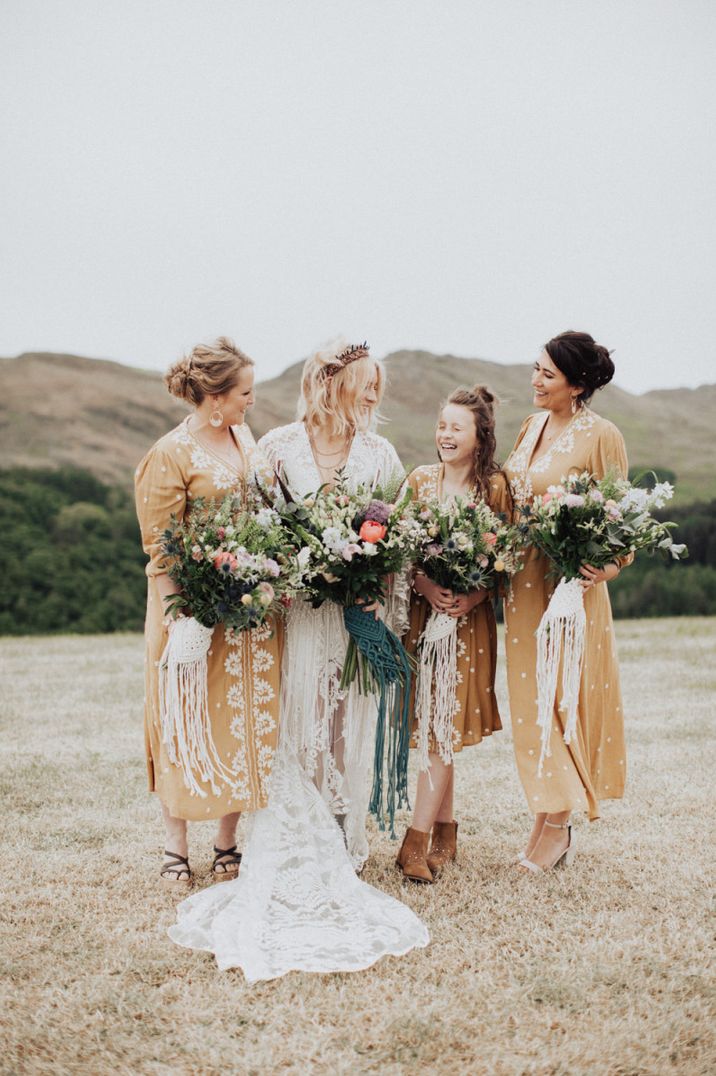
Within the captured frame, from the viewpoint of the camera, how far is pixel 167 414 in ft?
70.2

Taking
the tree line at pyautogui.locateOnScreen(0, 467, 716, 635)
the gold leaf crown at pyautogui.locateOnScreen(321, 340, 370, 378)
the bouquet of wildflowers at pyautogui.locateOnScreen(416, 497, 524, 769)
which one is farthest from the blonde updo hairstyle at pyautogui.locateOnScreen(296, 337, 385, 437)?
the tree line at pyautogui.locateOnScreen(0, 467, 716, 635)

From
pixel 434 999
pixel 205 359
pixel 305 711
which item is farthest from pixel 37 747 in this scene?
pixel 434 999

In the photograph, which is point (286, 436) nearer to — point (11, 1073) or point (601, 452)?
point (601, 452)

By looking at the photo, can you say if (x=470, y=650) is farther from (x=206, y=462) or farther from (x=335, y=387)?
(x=206, y=462)

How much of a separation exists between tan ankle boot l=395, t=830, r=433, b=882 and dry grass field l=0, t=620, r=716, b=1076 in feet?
0.26

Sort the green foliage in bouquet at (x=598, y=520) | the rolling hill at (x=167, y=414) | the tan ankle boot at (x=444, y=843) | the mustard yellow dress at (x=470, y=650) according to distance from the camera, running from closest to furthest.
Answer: the green foliage in bouquet at (x=598, y=520) < the mustard yellow dress at (x=470, y=650) < the tan ankle boot at (x=444, y=843) < the rolling hill at (x=167, y=414)

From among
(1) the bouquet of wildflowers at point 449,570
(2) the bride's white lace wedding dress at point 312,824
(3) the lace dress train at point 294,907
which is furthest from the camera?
(1) the bouquet of wildflowers at point 449,570

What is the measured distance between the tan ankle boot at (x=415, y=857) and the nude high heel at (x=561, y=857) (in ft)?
1.58

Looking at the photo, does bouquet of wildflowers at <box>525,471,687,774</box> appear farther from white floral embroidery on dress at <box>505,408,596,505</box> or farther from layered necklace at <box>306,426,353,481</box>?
layered necklace at <box>306,426,353,481</box>

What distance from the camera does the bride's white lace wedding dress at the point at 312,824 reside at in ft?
11.9

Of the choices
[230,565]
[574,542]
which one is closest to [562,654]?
[574,542]

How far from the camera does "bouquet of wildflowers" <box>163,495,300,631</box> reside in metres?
3.66

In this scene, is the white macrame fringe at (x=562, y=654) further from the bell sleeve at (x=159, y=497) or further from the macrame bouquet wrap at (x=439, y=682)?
the bell sleeve at (x=159, y=497)

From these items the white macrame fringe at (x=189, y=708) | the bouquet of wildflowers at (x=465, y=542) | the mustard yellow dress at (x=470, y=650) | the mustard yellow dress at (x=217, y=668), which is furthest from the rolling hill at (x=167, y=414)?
the white macrame fringe at (x=189, y=708)
